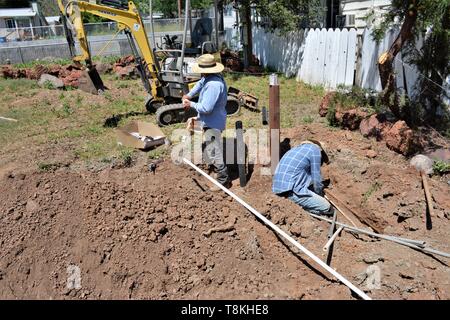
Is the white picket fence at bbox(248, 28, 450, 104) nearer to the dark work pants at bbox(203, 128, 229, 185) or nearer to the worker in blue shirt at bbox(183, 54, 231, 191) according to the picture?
the worker in blue shirt at bbox(183, 54, 231, 191)

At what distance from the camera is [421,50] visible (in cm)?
690

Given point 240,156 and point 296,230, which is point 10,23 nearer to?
point 240,156

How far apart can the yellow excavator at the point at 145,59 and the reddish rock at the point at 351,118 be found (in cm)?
261

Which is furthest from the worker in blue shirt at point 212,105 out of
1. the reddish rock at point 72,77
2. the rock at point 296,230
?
the reddish rock at point 72,77

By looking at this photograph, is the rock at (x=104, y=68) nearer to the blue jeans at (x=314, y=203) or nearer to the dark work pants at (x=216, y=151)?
the dark work pants at (x=216, y=151)

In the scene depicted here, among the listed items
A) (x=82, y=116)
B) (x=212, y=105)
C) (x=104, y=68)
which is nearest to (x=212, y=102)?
(x=212, y=105)

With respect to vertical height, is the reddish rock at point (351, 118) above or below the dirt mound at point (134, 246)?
above

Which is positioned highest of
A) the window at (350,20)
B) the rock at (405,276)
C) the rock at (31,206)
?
the window at (350,20)

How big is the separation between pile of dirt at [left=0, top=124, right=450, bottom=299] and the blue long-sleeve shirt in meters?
0.97

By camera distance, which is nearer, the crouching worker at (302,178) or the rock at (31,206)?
the rock at (31,206)

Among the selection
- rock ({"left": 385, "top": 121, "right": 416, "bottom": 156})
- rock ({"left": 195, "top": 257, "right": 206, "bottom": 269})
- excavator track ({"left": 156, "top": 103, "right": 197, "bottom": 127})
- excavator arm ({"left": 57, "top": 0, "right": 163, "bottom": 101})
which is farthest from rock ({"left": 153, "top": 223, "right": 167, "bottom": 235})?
excavator arm ({"left": 57, "top": 0, "right": 163, "bottom": 101})

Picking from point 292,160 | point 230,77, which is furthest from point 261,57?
point 292,160

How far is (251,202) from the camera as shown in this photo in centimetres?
535

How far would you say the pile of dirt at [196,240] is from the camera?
3865 mm
